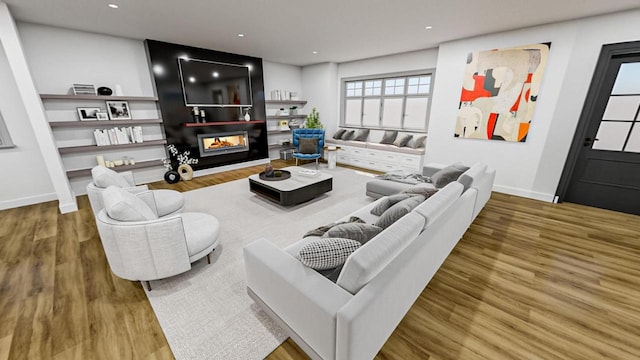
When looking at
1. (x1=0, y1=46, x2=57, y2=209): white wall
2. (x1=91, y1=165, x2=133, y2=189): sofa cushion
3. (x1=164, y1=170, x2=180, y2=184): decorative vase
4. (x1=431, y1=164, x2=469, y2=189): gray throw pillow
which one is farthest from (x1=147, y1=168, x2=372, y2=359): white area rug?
(x1=0, y1=46, x2=57, y2=209): white wall

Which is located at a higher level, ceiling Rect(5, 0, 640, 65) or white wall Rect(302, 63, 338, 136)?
ceiling Rect(5, 0, 640, 65)

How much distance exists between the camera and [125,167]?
4.48 m

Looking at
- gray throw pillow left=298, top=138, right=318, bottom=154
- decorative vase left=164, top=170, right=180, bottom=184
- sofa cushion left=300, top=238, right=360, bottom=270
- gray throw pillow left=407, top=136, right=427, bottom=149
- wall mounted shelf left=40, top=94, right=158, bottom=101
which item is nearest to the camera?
sofa cushion left=300, top=238, right=360, bottom=270

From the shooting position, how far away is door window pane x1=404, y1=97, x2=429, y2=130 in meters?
5.46

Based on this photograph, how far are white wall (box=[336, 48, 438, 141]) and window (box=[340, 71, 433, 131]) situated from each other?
5.5 inches

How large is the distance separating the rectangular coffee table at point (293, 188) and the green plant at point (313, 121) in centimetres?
314

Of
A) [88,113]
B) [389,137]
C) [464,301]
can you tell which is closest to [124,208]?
[464,301]

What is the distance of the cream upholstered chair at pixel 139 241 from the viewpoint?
180cm

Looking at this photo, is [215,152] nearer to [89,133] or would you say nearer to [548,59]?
[89,133]

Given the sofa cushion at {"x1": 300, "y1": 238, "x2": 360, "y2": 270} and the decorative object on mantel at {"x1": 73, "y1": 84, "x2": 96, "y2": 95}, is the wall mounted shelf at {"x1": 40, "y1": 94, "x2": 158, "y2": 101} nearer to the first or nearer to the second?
the decorative object on mantel at {"x1": 73, "y1": 84, "x2": 96, "y2": 95}

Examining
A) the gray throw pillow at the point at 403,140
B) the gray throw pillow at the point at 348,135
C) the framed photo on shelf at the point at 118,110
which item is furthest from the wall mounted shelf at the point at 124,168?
the gray throw pillow at the point at 403,140

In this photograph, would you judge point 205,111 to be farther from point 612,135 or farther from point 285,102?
point 612,135

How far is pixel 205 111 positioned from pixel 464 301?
5676 millimetres

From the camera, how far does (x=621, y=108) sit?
10.7 ft
